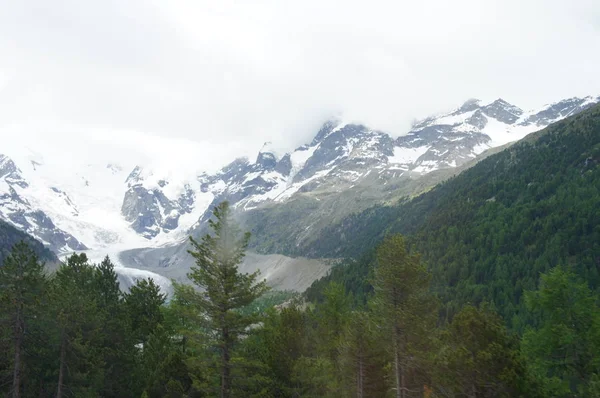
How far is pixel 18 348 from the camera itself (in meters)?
26.7

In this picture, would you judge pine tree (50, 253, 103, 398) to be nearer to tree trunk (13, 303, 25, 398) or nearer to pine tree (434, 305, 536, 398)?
tree trunk (13, 303, 25, 398)

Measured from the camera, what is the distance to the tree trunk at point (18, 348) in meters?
26.0

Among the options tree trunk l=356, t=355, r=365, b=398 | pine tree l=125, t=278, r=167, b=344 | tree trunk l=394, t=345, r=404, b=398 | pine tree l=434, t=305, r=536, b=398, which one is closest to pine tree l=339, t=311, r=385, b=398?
tree trunk l=356, t=355, r=365, b=398

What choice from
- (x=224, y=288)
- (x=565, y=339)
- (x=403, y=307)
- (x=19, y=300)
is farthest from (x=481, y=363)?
(x=19, y=300)

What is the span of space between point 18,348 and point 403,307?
76.3 feet

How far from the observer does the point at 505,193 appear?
16450cm

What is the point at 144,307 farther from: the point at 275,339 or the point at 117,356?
the point at 275,339

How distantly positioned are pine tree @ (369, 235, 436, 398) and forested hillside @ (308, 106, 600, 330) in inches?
2688

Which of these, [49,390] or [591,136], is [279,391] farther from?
[591,136]

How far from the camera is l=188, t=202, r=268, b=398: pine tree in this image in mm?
23891

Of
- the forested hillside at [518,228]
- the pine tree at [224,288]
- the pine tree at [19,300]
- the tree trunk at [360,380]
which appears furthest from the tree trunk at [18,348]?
the forested hillside at [518,228]

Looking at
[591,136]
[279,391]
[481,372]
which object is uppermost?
[591,136]

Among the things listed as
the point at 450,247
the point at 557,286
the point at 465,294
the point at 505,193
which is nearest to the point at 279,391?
the point at 557,286

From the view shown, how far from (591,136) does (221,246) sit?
598ft
